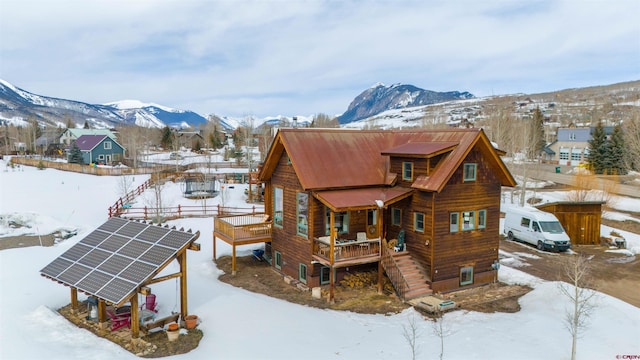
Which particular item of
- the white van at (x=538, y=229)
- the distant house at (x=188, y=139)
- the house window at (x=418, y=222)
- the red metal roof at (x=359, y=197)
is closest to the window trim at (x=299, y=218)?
the red metal roof at (x=359, y=197)

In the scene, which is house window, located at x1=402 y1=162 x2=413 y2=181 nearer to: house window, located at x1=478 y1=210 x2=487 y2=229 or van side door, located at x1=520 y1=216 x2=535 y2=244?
house window, located at x1=478 y1=210 x2=487 y2=229

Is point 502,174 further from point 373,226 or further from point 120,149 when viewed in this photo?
point 120,149

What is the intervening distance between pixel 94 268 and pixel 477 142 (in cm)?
1612

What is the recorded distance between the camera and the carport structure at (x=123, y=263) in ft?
44.0

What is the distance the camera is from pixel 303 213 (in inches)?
765

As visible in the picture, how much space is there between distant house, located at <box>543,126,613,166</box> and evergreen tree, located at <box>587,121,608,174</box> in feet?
40.8

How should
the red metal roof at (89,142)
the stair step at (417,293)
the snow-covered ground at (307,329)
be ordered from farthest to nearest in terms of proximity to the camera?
the red metal roof at (89,142) < the stair step at (417,293) < the snow-covered ground at (307,329)

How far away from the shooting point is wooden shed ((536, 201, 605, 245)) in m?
27.5

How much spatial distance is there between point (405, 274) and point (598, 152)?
2220 inches

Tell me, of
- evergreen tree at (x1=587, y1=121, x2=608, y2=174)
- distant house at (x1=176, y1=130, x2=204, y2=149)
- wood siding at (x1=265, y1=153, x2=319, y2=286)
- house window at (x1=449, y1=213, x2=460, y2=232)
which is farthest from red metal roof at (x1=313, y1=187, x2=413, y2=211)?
distant house at (x1=176, y1=130, x2=204, y2=149)

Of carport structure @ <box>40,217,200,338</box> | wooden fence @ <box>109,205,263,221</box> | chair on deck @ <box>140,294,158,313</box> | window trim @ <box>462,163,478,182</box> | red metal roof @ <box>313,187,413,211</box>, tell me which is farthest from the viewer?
wooden fence @ <box>109,205,263,221</box>

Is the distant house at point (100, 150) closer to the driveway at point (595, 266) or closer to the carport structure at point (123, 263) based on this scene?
the carport structure at point (123, 263)

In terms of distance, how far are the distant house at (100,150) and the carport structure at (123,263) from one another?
61329 millimetres

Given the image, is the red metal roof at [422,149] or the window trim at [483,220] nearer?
the red metal roof at [422,149]
